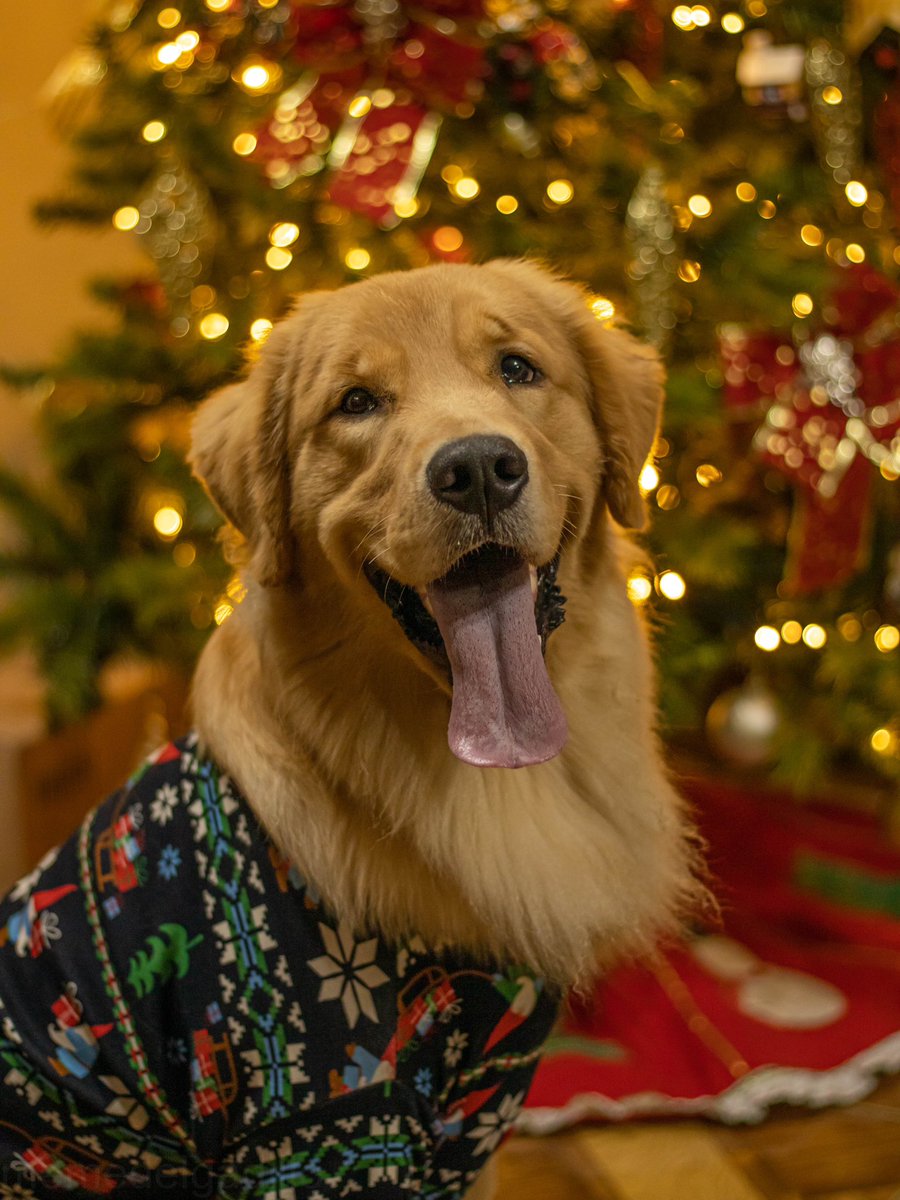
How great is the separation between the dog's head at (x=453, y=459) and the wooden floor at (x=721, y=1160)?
1250 mm

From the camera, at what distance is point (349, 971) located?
4.25ft

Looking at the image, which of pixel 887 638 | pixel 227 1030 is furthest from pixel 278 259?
pixel 227 1030

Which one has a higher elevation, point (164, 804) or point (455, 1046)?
point (164, 804)

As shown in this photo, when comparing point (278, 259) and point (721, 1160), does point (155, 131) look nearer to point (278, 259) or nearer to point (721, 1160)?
point (278, 259)

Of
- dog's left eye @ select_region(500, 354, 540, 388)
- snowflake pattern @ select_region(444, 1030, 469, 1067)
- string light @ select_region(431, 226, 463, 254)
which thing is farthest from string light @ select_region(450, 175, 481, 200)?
snowflake pattern @ select_region(444, 1030, 469, 1067)

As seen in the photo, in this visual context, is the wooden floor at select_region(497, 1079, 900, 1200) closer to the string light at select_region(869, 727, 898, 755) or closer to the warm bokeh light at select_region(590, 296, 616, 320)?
the string light at select_region(869, 727, 898, 755)

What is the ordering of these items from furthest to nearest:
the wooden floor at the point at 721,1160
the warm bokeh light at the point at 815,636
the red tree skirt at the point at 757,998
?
the warm bokeh light at the point at 815,636, the red tree skirt at the point at 757,998, the wooden floor at the point at 721,1160

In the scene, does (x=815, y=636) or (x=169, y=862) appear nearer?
(x=169, y=862)

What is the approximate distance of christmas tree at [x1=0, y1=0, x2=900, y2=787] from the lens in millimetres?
2363

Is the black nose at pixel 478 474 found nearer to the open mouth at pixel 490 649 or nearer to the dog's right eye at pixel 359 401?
the open mouth at pixel 490 649

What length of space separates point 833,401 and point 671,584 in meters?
0.56

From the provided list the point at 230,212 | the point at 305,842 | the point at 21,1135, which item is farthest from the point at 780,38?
the point at 21,1135

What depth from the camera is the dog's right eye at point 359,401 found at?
4.90 feet

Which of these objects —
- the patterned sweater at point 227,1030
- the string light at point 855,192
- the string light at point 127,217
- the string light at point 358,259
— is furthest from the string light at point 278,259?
the patterned sweater at point 227,1030
